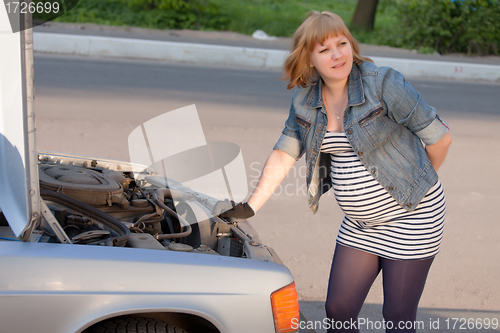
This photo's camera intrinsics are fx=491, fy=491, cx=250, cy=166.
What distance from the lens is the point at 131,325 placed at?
195 cm

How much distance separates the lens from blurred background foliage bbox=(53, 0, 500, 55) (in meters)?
18.2

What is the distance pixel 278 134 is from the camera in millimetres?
7680

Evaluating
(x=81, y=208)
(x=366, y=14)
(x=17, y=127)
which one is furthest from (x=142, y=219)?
(x=366, y=14)

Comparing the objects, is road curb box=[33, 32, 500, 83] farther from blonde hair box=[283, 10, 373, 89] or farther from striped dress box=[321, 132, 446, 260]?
striped dress box=[321, 132, 446, 260]

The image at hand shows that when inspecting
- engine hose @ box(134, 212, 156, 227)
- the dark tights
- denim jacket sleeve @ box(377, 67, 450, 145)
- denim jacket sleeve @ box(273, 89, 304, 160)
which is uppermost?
denim jacket sleeve @ box(377, 67, 450, 145)

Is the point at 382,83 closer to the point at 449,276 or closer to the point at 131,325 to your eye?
the point at 131,325

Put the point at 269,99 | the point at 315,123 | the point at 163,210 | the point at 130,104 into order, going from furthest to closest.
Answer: the point at 269,99 → the point at 130,104 → the point at 163,210 → the point at 315,123

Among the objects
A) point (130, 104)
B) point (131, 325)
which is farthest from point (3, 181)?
point (130, 104)

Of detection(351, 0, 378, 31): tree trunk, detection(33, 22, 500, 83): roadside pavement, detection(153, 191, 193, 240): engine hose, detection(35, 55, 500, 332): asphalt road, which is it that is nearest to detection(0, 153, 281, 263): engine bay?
detection(153, 191, 193, 240): engine hose

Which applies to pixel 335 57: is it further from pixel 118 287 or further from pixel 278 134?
pixel 278 134

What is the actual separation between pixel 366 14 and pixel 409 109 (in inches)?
781

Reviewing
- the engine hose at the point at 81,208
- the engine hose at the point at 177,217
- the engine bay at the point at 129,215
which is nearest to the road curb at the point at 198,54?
the engine bay at the point at 129,215

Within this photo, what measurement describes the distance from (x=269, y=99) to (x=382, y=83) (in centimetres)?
775

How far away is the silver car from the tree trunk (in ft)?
65.1
